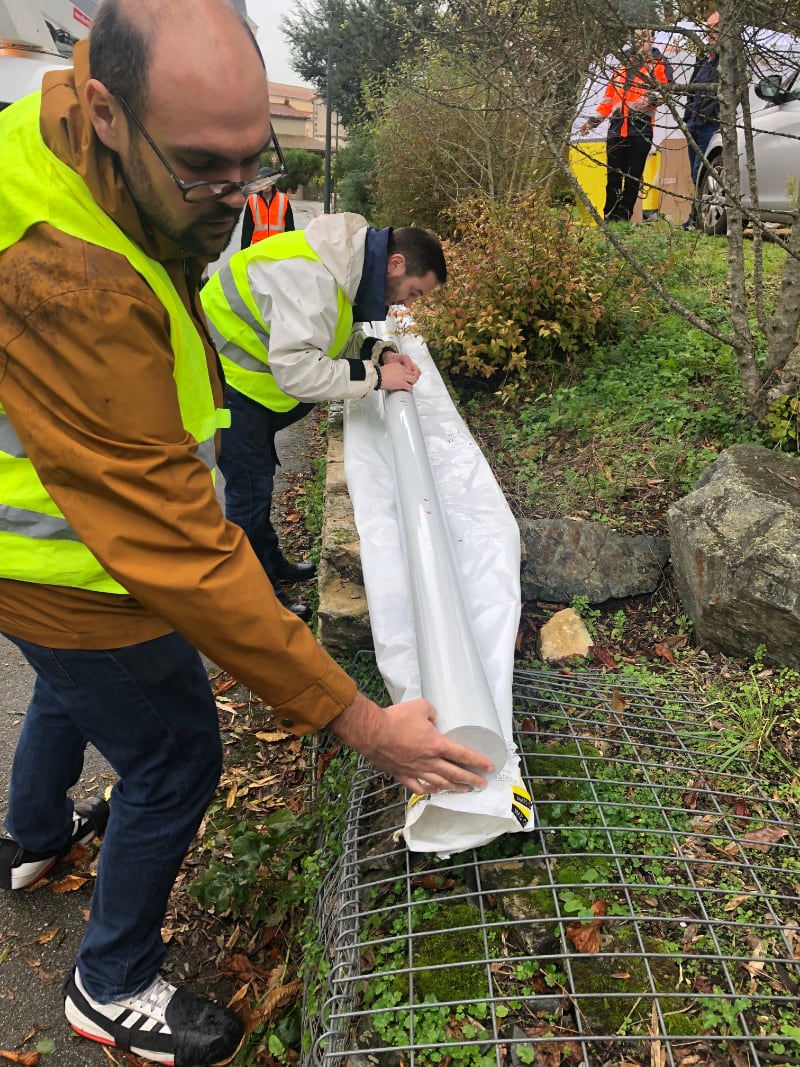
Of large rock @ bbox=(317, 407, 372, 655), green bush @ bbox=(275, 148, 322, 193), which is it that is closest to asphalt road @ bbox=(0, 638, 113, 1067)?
large rock @ bbox=(317, 407, 372, 655)

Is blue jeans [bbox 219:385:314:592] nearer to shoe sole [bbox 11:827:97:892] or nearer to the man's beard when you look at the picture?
shoe sole [bbox 11:827:97:892]

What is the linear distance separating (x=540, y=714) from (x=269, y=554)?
1.95 metres

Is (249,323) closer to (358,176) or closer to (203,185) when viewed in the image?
(203,185)

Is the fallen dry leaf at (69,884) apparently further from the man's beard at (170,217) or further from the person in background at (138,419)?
the man's beard at (170,217)

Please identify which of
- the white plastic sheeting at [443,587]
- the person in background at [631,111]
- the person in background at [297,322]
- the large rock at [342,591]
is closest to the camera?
the white plastic sheeting at [443,587]

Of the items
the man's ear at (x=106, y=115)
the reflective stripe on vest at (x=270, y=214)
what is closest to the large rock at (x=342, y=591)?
the man's ear at (x=106, y=115)

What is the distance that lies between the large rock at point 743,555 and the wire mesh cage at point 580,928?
588 millimetres

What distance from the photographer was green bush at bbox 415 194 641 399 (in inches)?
182

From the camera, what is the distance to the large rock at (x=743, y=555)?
2434 millimetres

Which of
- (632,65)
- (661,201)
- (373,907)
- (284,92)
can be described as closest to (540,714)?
(373,907)

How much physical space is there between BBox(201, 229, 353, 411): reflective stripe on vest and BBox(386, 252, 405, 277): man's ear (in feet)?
0.91

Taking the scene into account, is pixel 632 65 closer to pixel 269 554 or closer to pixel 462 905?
pixel 269 554

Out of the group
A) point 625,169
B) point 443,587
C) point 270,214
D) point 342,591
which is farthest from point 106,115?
point 625,169

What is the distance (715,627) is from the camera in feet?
8.59
